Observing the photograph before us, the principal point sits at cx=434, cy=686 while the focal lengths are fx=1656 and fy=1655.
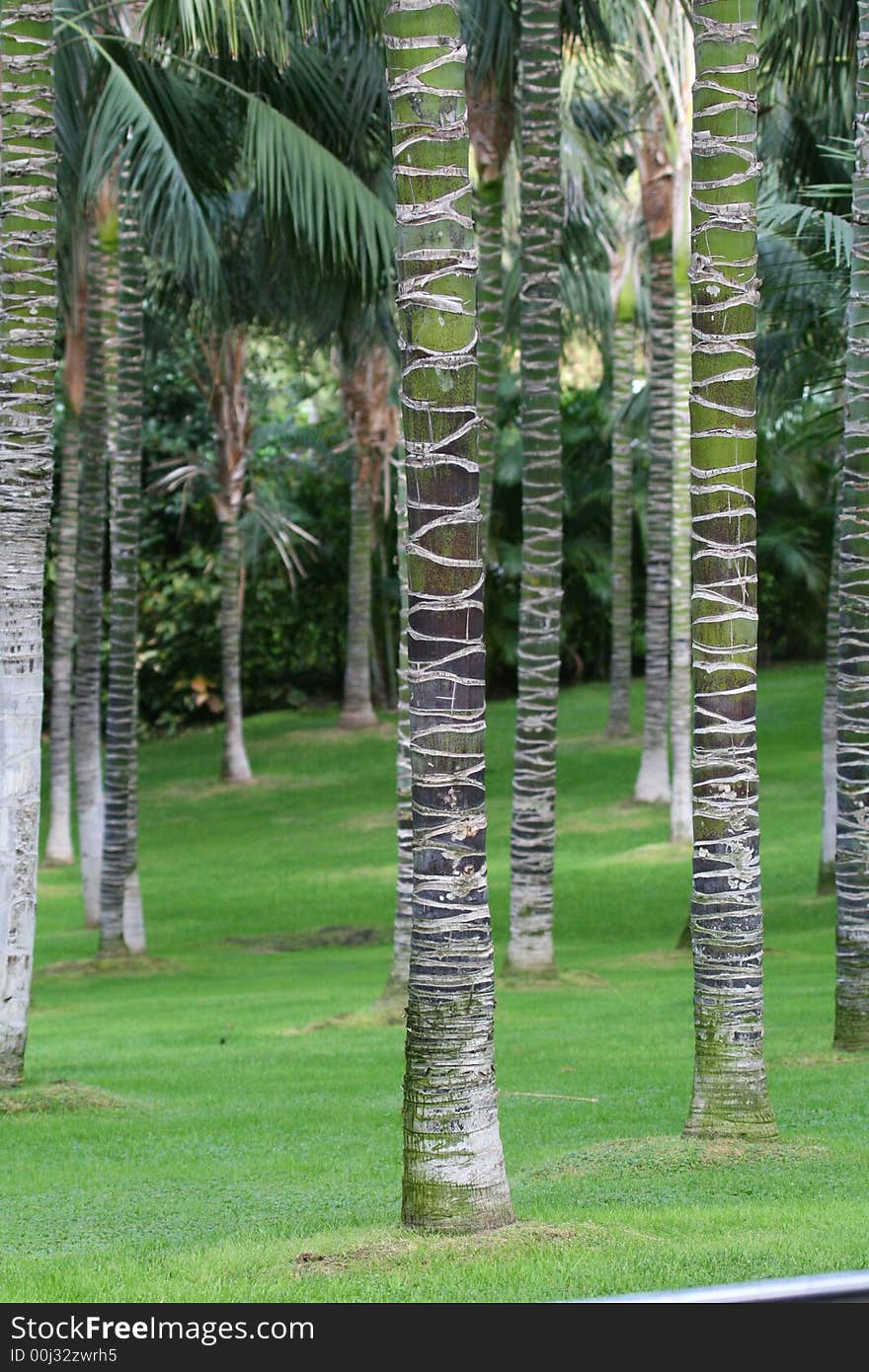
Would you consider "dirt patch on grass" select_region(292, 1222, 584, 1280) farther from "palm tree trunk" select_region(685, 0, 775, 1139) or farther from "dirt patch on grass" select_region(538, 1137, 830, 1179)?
"palm tree trunk" select_region(685, 0, 775, 1139)

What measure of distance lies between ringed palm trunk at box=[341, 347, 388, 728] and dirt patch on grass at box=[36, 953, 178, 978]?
45.0 feet

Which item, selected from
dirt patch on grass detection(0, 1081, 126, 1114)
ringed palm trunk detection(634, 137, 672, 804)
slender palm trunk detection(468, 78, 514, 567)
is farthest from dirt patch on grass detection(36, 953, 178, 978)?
ringed palm trunk detection(634, 137, 672, 804)

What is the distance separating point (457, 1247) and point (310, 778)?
2471 cm

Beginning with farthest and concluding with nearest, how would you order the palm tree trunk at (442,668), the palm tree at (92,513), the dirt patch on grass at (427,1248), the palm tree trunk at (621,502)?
the palm tree trunk at (621,502), the palm tree at (92,513), the palm tree trunk at (442,668), the dirt patch on grass at (427,1248)

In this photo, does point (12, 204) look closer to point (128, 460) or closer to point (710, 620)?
point (710, 620)

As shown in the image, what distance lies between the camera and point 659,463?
72.1 ft

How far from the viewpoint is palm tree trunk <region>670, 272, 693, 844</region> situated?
20.5 m

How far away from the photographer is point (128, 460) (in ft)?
52.9

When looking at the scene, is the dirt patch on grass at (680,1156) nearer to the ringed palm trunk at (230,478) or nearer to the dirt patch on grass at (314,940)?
the dirt patch on grass at (314,940)

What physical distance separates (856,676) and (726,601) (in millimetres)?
2710

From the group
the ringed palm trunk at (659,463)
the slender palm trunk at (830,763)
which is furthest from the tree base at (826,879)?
the ringed palm trunk at (659,463)

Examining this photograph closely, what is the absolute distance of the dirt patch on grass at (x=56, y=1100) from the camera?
8.80 meters

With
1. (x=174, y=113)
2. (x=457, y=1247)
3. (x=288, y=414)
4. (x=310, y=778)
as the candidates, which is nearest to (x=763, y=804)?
(x=310, y=778)

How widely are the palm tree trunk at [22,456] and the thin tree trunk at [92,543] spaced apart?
25.4 feet
